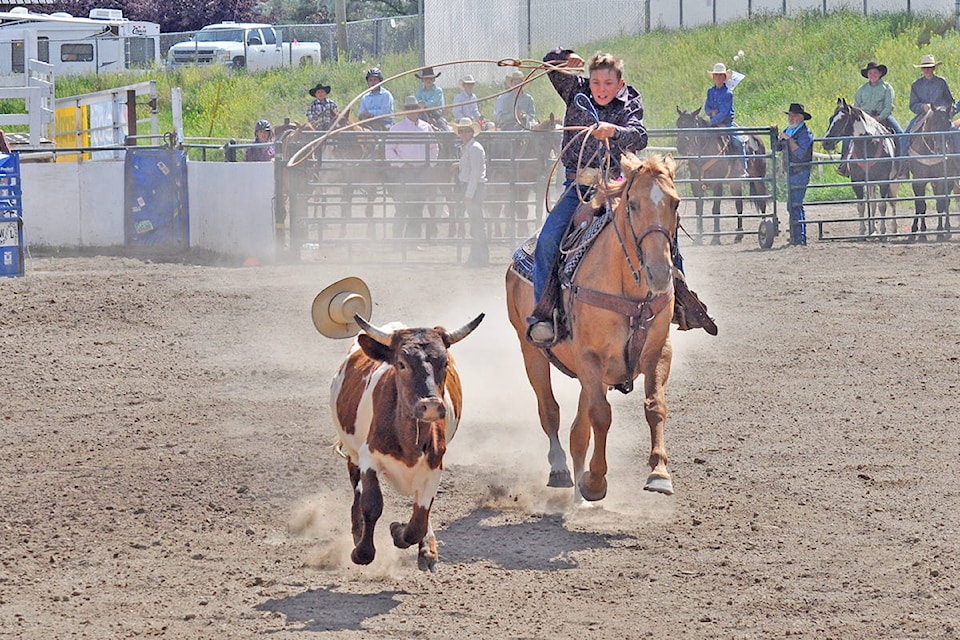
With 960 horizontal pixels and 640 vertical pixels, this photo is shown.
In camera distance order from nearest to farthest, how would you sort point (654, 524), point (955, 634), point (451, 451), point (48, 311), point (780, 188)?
point (955, 634)
point (654, 524)
point (451, 451)
point (48, 311)
point (780, 188)

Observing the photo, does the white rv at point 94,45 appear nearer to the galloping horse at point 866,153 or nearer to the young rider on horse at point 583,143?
the galloping horse at point 866,153

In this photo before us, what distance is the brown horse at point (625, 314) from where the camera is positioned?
5.97 meters

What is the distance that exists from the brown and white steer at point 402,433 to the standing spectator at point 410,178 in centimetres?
1122

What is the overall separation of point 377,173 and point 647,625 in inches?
484

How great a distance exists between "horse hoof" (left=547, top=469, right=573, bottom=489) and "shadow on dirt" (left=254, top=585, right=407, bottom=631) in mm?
1682

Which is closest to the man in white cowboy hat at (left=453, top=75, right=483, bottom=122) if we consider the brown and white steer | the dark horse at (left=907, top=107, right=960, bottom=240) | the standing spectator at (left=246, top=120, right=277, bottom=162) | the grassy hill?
the standing spectator at (left=246, top=120, right=277, bottom=162)

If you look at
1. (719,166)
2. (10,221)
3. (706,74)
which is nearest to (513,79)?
(719,166)

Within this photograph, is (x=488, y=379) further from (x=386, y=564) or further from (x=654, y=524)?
(x=386, y=564)

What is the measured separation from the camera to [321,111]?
62.2ft

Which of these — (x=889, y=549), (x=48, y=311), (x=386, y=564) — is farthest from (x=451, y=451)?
(x=48, y=311)

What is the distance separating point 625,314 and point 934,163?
1280cm

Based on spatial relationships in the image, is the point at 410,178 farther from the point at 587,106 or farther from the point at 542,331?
the point at 542,331

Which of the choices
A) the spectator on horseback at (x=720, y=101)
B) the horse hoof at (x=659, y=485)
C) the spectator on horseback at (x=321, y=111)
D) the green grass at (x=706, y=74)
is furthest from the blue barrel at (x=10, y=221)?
the green grass at (x=706, y=74)

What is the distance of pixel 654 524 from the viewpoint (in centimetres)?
633
